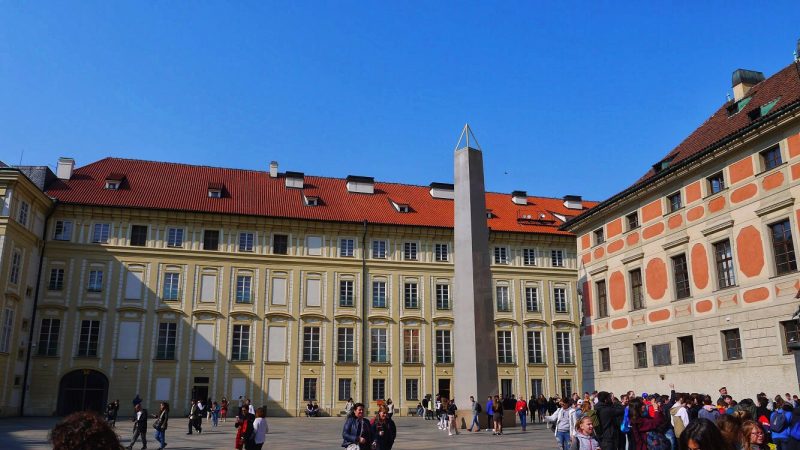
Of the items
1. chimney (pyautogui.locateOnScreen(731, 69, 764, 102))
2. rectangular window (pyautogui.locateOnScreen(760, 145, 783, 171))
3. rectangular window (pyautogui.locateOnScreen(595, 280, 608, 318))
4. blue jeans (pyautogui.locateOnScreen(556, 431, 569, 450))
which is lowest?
blue jeans (pyautogui.locateOnScreen(556, 431, 569, 450))

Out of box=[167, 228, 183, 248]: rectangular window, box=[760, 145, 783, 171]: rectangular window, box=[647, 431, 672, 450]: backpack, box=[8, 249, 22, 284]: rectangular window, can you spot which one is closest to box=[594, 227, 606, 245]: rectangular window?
box=[760, 145, 783, 171]: rectangular window

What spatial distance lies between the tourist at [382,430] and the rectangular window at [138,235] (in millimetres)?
A: 36649

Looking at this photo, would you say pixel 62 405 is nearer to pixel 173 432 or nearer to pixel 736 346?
pixel 173 432

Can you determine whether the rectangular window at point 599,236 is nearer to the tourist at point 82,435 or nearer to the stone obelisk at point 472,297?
the stone obelisk at point 472,297

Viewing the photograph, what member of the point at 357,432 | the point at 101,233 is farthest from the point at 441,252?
the point at 357,432

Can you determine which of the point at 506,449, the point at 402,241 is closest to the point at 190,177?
the point at 402,241

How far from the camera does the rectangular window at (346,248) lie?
46875 mm

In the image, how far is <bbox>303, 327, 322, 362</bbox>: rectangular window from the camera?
145 feet

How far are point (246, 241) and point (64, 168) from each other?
1296cm

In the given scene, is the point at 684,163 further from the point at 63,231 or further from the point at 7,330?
the point at 63,231

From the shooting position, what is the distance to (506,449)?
1725 cm

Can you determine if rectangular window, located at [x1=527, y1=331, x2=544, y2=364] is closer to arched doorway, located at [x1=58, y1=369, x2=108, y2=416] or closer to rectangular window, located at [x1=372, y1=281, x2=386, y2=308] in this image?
rectangular window, located at [x1=372, y1=281, x2=386, y2=308]

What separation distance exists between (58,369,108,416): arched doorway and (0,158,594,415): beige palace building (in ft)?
0.27

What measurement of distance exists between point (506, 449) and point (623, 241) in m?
15.7
